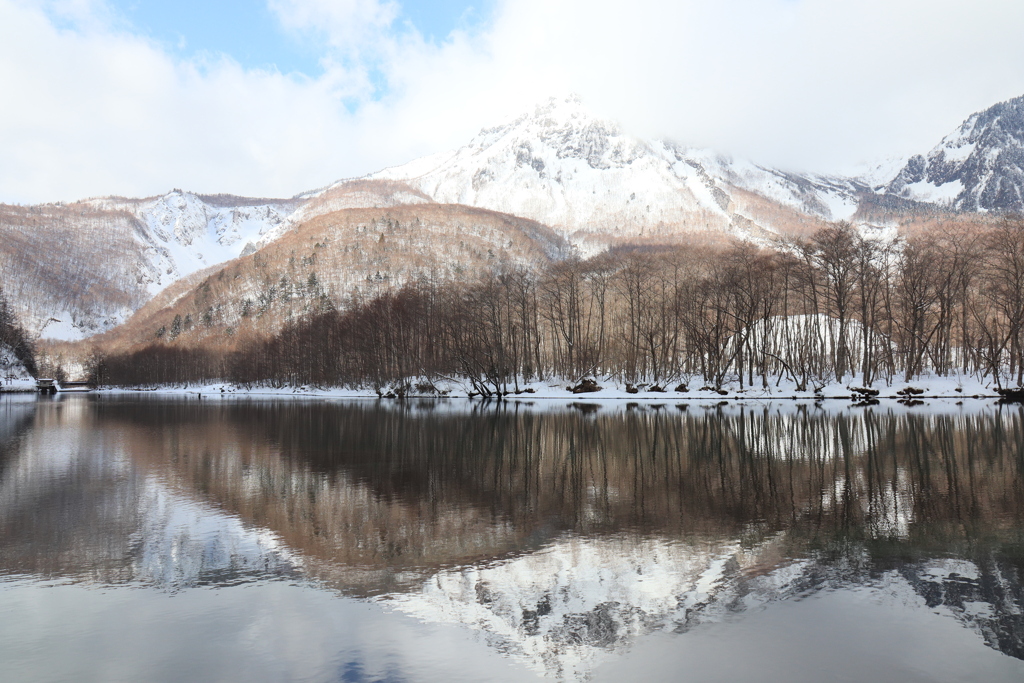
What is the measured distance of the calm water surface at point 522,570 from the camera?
641 centimetres

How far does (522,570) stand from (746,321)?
5715 centimetres

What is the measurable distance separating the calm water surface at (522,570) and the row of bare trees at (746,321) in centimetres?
4342

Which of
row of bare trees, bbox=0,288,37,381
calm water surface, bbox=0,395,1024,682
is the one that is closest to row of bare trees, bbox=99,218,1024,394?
calm water surface, bbox=0,395,1024,682

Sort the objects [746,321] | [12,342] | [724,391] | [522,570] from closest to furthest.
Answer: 1. [522,570]
2. [724,391]
3. [746,321]
4. [12,342]

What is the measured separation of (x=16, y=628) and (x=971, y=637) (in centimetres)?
1053

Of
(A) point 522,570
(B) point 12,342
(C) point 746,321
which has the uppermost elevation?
(B) point 12,342

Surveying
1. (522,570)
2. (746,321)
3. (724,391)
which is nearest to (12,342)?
(724,391)

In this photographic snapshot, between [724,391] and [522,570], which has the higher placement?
[724,391]

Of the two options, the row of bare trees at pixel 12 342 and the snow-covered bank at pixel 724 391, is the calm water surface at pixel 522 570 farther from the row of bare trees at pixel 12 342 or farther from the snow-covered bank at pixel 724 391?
the row of bare trees at pixel 12 342

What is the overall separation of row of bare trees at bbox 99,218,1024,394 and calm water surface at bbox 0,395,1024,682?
142 ft

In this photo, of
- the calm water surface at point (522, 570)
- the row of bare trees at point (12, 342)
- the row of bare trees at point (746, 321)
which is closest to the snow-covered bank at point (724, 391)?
the row of bare trees at point (746, 321)

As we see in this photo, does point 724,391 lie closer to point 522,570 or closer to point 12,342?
point 522,570

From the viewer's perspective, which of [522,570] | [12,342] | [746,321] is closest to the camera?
[522,570]

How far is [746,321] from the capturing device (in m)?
61.3
